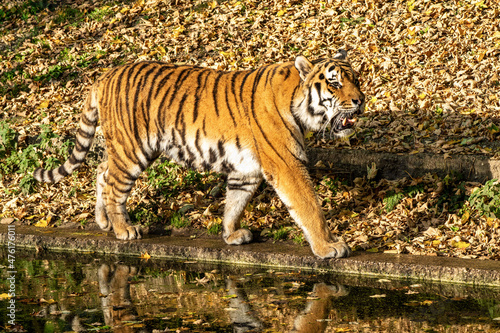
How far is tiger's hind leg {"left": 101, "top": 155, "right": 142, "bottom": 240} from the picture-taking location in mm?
6145

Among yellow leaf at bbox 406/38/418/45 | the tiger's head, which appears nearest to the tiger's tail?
the tiger's head

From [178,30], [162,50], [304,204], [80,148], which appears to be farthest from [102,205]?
[178,30]

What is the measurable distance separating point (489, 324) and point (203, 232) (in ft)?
10.5

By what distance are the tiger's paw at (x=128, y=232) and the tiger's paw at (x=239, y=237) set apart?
88cm

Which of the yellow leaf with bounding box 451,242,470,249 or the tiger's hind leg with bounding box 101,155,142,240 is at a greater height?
the tiger's hind leg with bounding box 101,155,142,240

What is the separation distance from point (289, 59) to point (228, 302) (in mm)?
4902

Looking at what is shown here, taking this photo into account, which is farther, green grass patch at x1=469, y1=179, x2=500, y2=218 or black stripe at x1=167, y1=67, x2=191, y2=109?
black stripe at x1=167, y1=67, x2=191, y2=109

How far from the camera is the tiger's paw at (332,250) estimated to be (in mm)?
5219

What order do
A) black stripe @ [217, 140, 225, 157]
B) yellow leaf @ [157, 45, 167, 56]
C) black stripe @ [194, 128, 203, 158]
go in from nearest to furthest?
black stripe @ [217, 140, 225, 157] < black stripe @ [194, 128, 203, 158] < yellow leaf @ [157, 45, 167, 56]

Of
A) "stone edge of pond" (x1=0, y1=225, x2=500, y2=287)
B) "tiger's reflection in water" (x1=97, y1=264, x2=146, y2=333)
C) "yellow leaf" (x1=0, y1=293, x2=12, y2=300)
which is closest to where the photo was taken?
"tiger's reflection in water" (x1=97, y1=264, x2=146, y2=333)

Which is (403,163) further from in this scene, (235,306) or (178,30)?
(178,30)

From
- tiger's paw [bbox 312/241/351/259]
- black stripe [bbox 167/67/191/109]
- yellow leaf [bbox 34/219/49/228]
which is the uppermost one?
black stripe [bbox 167/67/191/109]

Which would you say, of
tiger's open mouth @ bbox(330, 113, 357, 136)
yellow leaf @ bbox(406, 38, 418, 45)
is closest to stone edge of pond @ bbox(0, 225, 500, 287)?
tiger's open mouth @ bbox(330, 113, 357, 136)

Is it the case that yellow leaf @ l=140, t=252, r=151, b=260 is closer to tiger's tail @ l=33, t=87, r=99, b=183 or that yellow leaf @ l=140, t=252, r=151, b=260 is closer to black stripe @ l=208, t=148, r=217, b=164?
black stripe @ l=208, t=148, r=217, b=164
